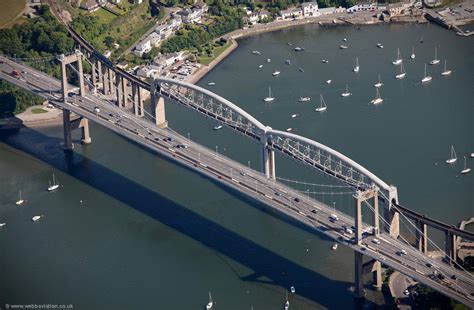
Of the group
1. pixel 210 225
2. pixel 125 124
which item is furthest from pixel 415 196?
pixel 125 124

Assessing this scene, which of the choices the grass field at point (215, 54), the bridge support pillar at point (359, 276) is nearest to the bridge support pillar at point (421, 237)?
the bridge support pillar at point (359, 276)

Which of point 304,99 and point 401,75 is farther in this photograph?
point 401,75

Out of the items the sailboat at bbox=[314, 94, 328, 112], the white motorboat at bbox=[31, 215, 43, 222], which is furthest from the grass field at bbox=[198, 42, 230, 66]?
the white motorboat at bbox=[31, 215, 43, 222]

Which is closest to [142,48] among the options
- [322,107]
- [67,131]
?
[67,131]

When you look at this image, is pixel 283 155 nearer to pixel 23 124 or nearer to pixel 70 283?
pixel 70 283

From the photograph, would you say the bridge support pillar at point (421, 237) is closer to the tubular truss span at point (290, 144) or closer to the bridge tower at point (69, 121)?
the tubular truss span at point (290, 144)

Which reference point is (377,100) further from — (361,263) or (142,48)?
(361,263)
